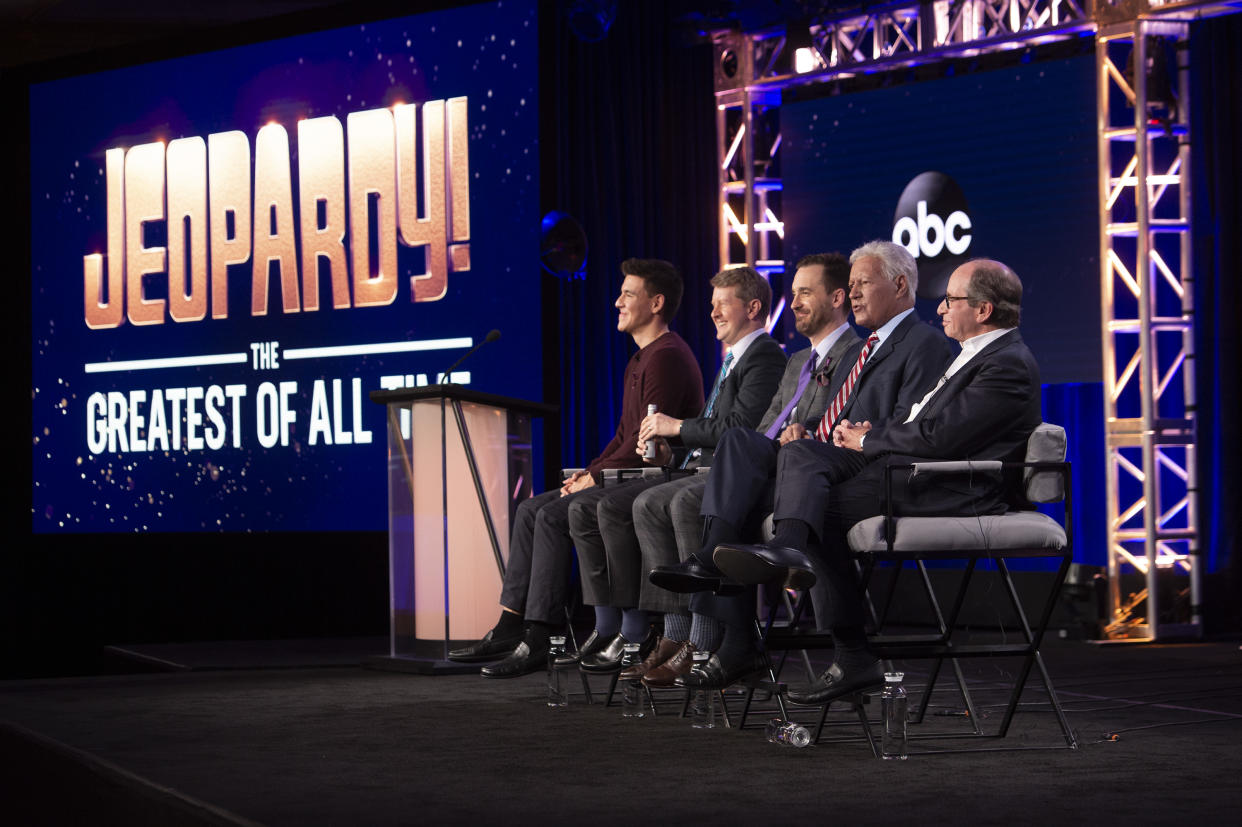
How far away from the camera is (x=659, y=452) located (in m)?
4.33


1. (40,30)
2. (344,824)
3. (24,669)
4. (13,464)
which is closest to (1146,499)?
(344,824)

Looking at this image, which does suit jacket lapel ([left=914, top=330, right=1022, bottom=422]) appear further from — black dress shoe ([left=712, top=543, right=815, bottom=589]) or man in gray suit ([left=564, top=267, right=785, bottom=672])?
man in gray suit ([left=564, top=267, right=785, bottom=672])

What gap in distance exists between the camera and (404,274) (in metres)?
7.73

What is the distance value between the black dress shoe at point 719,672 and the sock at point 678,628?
0.35 m

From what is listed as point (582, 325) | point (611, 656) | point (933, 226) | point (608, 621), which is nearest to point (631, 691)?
point (611, 656)

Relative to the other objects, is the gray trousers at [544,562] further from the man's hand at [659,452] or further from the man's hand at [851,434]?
the man's hand at [851,434]

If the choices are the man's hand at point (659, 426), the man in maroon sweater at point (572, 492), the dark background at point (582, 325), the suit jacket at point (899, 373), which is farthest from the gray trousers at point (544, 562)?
the dark background at point (582, 325)

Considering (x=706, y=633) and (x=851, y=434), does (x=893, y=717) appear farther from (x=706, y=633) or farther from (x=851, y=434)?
(x=851, y=434)

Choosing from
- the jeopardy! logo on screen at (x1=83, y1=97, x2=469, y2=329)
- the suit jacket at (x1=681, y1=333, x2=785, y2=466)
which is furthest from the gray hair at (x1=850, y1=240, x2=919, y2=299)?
the jeopardy! logo on screen at (x1=83, y1=97, x2=469, y2=329)

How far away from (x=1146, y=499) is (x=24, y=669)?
5.73 m

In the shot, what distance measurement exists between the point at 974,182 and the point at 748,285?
9.80 feet

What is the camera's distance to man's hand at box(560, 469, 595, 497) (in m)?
4.68

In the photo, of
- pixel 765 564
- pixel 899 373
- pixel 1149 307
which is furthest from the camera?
pixel 1149 307

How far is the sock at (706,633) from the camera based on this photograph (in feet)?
11.7
